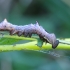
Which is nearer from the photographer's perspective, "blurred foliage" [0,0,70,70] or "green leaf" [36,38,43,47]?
"green leaf" [36,38,43,47]

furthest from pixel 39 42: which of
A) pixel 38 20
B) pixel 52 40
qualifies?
pixel 38 20

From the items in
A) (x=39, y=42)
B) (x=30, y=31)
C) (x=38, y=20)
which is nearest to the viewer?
(x=39, y=42)

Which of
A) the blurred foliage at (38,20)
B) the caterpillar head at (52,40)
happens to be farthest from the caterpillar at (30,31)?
the blurred foliage at (38,20)

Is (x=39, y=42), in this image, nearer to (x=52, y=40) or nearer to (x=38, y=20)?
(x=52, y=40)

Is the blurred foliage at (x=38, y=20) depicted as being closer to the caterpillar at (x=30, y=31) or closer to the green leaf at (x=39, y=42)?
the caterpillar at (x=30, y=31)

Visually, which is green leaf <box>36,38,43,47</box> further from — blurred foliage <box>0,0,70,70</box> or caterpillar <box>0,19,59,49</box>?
blurred foliage <box>0,0,70,70</box>

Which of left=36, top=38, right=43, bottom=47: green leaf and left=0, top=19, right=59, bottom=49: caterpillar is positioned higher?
left=0, top=19, right=59, bottom=49: caterpillar

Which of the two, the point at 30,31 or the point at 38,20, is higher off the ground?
the point at 38,20

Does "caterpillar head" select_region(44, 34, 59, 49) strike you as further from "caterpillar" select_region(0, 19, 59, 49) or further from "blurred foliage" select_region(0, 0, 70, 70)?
"blurred foliage" select_region(0, 0, 70, 70)

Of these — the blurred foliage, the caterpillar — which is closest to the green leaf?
the caterpillar

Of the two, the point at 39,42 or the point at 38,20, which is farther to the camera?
the point at 38,20
